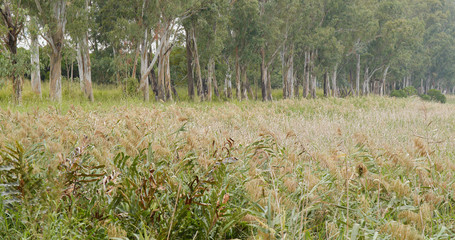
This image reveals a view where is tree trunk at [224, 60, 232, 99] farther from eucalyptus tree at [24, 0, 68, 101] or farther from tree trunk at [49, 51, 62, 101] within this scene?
tree trunk at [49, 51, 62, 101]

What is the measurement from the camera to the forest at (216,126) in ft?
4.43

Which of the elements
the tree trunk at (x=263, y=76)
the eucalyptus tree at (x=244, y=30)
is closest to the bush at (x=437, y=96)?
the tree trunk at (x=263, y=76)

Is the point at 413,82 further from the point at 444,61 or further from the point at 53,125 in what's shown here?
the point at 53,125

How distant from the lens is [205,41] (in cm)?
2047

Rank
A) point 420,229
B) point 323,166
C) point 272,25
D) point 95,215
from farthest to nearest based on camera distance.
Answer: point 272,25, point 323,166, point 420,229, point 95,215

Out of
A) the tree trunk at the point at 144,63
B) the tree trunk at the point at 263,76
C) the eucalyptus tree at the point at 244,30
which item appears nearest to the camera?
the tree trunk at the point at 144,63

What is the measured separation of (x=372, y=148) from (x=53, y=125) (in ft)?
9.99

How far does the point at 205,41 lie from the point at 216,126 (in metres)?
16.6

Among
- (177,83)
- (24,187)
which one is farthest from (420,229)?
(177,83)

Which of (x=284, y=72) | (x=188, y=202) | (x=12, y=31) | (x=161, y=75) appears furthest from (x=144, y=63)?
(x=188, y=202)

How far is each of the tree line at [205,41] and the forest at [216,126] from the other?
5.0 inches

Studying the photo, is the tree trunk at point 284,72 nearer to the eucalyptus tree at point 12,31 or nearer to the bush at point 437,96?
the eucalyptus tree at point 12,31

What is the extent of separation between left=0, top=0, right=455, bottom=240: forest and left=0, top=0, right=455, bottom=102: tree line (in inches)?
5.0

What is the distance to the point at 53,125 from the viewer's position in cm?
313
